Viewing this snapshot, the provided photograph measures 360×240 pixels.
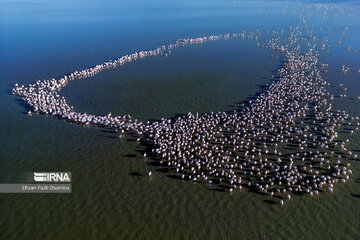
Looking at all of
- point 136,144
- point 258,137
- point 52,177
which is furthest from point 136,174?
point 258,137

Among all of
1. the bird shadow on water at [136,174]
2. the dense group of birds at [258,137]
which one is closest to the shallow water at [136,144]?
the bird shadow on water at [136,174]

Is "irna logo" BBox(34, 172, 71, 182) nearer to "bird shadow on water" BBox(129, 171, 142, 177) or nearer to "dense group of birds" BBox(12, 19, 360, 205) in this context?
"bird shadow on water" BBox(129, 171, 142, 177)

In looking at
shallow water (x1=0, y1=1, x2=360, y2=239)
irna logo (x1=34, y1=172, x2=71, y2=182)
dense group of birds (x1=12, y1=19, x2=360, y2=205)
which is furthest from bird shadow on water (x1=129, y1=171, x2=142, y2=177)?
irna logo (x1=34, y1=172, x2=71, y2=182)

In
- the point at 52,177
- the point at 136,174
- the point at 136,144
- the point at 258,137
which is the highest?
the point at 258,137

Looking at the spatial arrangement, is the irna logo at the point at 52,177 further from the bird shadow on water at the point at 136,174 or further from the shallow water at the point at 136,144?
the bird shadow on water at the point at 136,174

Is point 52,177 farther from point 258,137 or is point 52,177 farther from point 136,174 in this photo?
point 258,137
